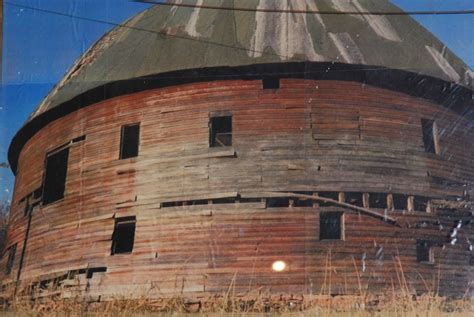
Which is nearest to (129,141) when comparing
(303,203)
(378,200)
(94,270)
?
(94,270)

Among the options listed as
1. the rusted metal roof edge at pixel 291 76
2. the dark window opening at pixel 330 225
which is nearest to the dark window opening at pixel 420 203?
the dark window opening at pixel 330 225

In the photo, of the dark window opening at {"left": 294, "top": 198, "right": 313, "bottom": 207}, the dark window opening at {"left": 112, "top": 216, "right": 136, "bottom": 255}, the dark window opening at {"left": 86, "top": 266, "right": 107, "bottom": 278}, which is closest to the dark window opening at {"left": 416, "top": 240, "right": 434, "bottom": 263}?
the dark window opening at {"left": 294, "top": 198, "right": 313, "bottom": 207}

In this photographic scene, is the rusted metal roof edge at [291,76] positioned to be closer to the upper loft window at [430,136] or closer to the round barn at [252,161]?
the round barn at [252,161]

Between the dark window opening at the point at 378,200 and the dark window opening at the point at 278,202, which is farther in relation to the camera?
the dark window opening at the point at 278,202

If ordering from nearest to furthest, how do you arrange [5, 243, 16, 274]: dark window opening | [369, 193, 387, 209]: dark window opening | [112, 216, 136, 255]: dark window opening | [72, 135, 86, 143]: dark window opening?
1. [369, 193, 387, 209]: dark window opening
2. [112, 216, 136, 255]: dark window opening
3. [72, 135, 86, 143]: dark window opening
4. [5, 243, 16, 274]: dark window opening

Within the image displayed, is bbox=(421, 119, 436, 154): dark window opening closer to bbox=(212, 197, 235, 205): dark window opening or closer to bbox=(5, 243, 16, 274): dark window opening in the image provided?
bbox=(212, 197, 235, 205): dark window opening

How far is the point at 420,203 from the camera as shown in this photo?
9.01 m

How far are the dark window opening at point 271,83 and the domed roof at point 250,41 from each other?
0.50m

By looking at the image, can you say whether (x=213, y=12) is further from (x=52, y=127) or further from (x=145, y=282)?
(x=145, y=282)

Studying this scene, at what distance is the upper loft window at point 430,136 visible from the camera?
8.55 metres

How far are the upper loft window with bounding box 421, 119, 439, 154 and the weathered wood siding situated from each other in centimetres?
12

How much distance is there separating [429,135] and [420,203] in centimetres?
114

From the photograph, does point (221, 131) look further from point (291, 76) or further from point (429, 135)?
point (429, 135)

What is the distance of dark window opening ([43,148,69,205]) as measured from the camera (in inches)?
424
